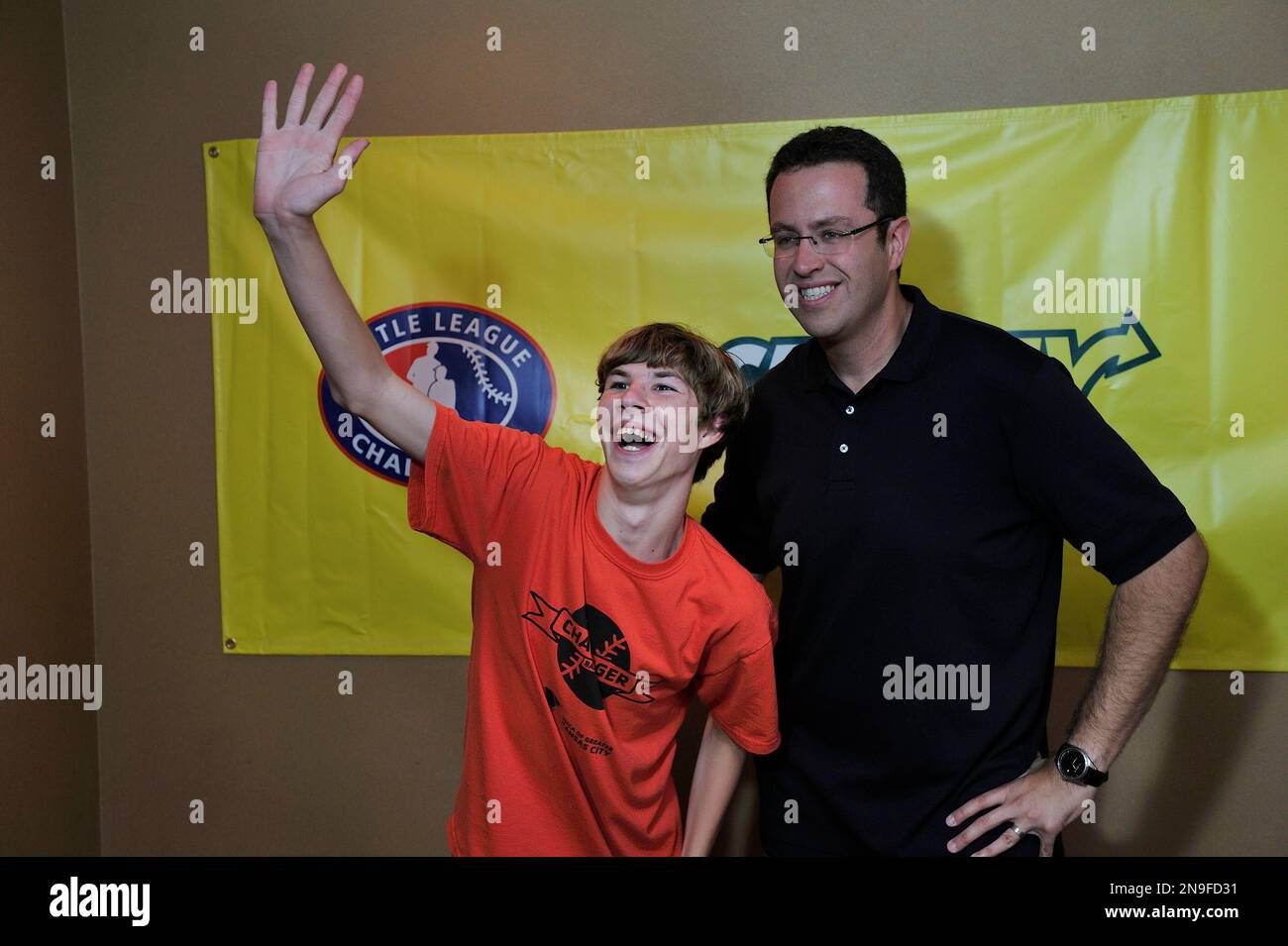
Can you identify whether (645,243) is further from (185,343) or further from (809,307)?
(185,343)

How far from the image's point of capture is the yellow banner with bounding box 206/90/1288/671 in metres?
2.29

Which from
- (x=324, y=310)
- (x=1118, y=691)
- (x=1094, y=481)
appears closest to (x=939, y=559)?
(x=1094, y=481)

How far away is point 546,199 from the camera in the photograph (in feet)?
8.11

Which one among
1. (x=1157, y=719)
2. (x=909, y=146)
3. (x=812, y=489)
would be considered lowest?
(x=1157, y=719)

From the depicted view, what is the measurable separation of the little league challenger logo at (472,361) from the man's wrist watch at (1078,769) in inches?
53.8

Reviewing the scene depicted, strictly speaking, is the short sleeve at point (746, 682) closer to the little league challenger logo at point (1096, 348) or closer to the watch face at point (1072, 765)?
the watch face at point (1072, 765)

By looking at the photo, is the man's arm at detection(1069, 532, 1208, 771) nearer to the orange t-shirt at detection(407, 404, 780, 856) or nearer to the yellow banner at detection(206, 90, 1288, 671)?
the orange t-shirt at detection(407, 404, 780, 856)

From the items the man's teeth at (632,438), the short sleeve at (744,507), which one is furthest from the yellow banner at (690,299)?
the man's teeth at (632,438)

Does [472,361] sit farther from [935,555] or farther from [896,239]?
[935,555]

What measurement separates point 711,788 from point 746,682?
0.22 m

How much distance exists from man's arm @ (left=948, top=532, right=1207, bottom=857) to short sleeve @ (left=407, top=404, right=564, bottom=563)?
2.77ft

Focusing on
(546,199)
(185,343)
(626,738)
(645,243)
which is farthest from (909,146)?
(185,343)
